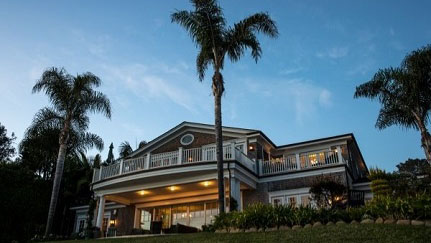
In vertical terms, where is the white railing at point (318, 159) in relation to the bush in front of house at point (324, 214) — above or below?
above

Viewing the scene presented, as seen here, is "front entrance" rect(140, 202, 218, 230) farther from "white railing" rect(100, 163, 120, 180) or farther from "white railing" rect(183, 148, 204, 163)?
"white railing" rect(100, 163, 120, 180)

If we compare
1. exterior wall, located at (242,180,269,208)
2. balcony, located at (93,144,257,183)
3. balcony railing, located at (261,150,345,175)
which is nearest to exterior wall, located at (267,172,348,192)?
exterior wall, located at (242,180,269,208)

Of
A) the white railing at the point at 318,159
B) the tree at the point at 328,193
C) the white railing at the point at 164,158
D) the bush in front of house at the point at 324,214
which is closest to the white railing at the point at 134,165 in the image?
the white railing at the point at 164,158

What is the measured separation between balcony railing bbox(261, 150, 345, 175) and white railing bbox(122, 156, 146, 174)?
645 centimetres

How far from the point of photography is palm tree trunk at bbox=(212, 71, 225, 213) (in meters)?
13.2

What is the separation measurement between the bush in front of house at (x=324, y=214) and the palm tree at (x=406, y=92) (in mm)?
6901

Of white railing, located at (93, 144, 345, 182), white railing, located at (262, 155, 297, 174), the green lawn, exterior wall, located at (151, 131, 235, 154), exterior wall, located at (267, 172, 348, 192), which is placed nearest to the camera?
the green lawn

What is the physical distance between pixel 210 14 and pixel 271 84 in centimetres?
1449

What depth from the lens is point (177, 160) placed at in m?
16.5

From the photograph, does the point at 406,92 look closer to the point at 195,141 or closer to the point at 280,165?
the point at 280,165

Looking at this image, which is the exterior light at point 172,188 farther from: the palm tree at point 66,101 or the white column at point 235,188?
the palm tree at point 66,101

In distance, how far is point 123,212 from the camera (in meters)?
21.4

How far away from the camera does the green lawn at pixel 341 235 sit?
800 cm

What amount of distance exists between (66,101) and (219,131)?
11.3m
